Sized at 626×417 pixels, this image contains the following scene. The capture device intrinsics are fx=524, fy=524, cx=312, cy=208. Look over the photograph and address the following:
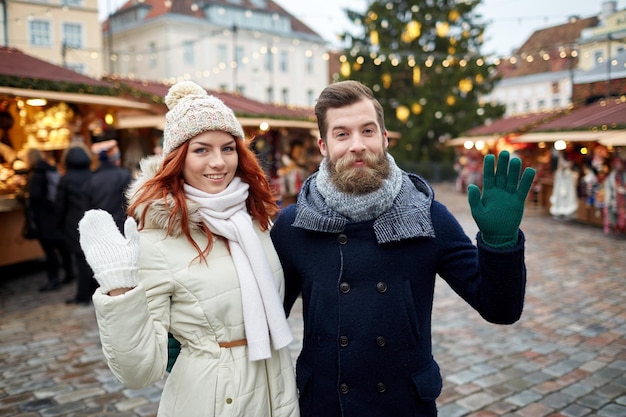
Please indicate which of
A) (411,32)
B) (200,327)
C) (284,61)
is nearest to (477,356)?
(200,327)

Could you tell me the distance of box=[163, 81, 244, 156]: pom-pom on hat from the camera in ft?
6.96

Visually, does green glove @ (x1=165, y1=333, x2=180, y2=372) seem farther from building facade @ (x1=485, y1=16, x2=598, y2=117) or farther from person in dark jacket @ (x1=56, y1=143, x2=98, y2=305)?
building facade @ (x1=485, y1=16, x2=598, y2=117)

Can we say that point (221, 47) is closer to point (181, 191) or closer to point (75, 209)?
point (75, 209)

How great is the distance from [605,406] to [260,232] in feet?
10.6

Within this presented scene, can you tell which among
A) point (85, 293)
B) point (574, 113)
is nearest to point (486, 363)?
point (85, 293)

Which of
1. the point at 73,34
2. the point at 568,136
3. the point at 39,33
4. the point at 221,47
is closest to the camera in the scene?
the point at 568,136

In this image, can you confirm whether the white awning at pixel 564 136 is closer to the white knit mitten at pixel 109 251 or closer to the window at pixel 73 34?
the white knit mitten at pixel 109 251

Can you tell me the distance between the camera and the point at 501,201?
1.73 meters

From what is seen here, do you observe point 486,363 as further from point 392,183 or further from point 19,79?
point 19,79

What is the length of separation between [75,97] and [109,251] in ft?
26.3

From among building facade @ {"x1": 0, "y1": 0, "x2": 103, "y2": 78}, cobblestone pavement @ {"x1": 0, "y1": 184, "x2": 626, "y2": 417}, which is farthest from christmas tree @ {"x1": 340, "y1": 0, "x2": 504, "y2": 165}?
cobblestone pavement @ {"x1": 0, "y1": 184, "x2": 626, "y2": 417}

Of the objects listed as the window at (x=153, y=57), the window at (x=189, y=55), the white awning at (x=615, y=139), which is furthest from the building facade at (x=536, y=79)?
the white awning at (x=615, y=139)

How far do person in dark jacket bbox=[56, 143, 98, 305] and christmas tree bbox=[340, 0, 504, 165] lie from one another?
776 inches

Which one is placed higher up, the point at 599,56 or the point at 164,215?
the point at 599,56
